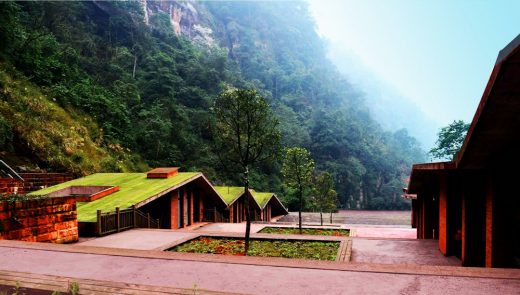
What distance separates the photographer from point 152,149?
42688 mm

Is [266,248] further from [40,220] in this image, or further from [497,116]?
[497,116]

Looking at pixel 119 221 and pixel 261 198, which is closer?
pixel 119 221

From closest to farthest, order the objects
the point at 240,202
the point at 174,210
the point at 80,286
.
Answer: the point at 80,286
the point at 174,210
the point at 240,202

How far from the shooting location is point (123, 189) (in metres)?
19.3

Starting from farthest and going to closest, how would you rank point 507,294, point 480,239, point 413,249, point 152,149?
point 152,149, point 413,249, point 480,239, point 507,294

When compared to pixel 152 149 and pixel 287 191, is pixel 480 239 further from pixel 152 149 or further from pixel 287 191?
pixel 287 191

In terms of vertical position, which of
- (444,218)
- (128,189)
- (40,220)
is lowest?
(444,218)

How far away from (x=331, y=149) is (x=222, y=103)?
5911cm

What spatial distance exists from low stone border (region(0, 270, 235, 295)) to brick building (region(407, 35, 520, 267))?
4.95 metres

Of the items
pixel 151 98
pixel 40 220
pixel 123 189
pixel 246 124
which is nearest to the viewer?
pixel 40 220

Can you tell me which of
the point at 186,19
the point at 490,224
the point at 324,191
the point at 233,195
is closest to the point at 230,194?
the point at 233,195

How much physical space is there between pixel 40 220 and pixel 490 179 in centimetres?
1233

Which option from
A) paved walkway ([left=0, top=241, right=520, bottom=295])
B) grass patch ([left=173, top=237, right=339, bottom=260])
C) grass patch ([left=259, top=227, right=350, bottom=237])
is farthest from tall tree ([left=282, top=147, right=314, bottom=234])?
paved walkway ([left=0, top=241, right=520, bottom=295])

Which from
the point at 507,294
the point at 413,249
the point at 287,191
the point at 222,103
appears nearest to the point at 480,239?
the point at 413,249
